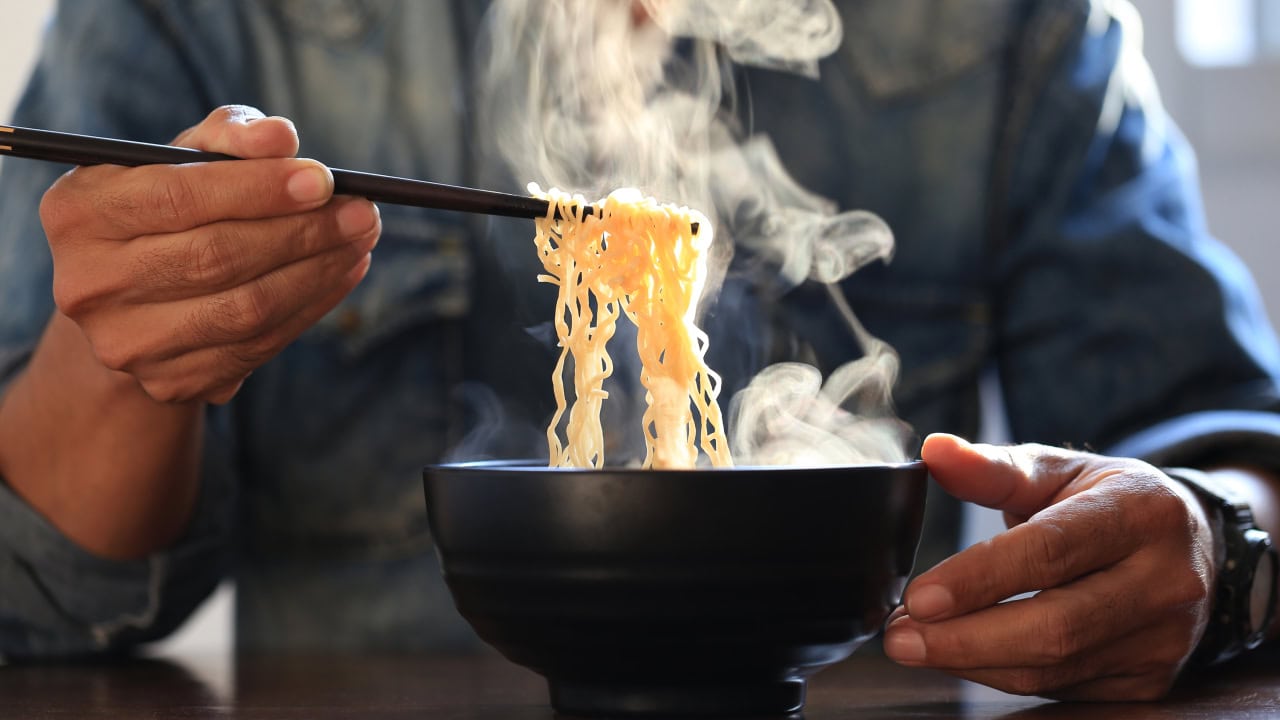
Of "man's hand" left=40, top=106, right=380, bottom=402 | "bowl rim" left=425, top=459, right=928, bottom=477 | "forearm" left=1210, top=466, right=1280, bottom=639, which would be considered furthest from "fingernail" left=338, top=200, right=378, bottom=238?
"forearm" left=1210, top=466, right=1280, bottom=639

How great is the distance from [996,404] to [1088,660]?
1544 millimetres

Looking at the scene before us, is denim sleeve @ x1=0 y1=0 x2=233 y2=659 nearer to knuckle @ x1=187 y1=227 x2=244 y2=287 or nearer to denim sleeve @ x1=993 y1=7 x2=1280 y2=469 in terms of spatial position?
knuckle @ x1=187 y1=227 x2=244 y2=287

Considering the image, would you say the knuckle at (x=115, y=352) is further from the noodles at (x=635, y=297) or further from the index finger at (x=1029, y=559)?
the index finger at (x=1029, y=559)

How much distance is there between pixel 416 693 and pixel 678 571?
259 millimetres

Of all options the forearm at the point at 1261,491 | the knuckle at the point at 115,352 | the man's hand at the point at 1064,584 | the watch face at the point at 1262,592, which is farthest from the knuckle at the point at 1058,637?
the knuckle at the point at 115,352

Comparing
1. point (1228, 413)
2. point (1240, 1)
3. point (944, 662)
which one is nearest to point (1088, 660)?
point (944, 662)

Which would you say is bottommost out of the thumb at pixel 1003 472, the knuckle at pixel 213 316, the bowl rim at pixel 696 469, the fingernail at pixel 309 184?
the thumb at pixel 1003 472

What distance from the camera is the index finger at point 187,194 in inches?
30.1

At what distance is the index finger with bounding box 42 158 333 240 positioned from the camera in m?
0.76

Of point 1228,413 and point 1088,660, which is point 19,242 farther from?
point 1228,413

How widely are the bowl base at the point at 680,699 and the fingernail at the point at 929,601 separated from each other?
0.08m

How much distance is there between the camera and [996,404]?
2238 millimetres

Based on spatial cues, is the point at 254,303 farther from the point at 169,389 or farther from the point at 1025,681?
the point at 1025,681

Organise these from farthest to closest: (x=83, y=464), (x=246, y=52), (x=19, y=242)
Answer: (x=246, y=52) → (x=19, y=242) → (x=83, y=464)
